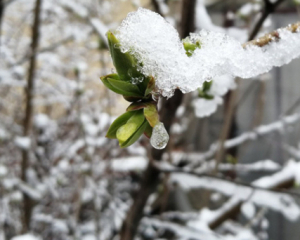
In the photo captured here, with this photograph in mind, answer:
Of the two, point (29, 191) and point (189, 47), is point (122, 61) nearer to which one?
point (189, 47)

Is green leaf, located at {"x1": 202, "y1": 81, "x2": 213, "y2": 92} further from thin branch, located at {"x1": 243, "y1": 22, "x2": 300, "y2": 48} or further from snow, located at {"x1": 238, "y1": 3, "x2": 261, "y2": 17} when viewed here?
snow, located at {"x1": 238, "y1": 3, "x2": 261, "y2": 17}

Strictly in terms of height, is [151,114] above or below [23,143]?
below

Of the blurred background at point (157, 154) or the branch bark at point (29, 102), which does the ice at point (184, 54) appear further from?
the branch bark at point (29, 102)

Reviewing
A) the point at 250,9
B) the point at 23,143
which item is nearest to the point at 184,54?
the point at 250,9

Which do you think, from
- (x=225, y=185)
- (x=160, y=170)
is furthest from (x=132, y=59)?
(x=225, y=185)

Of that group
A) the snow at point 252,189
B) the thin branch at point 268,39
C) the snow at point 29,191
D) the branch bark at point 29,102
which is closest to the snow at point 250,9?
the snow at point 252,189

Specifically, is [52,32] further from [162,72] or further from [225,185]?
[162,72]

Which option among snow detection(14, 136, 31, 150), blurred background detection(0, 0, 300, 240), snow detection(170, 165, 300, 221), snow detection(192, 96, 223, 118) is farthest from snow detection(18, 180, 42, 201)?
snow detection(192, 96, 223, 118)
